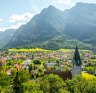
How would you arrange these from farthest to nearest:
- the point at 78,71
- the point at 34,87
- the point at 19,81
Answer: the point at 78,71 → the point at 19,81 → the point at 34,87

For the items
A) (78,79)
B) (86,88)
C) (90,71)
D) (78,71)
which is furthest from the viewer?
Result: (90,71)

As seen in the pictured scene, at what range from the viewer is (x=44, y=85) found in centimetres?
8119

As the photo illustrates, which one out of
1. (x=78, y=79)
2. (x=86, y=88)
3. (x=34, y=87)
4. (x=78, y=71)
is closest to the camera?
(x=86, y=88)

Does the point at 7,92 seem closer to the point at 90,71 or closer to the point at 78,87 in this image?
the point at 78,87

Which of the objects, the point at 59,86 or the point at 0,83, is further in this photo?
the point at 0,83

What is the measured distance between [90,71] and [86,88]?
9925 centimetres

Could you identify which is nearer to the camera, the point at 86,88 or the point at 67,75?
the point at 86,88

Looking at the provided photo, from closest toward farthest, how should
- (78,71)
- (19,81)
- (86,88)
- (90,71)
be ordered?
1. (86,88)
2. (19,81)
3. (78,71)
4. (90,71)

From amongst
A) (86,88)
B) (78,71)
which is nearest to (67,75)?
(78,71)

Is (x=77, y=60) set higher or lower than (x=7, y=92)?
higher

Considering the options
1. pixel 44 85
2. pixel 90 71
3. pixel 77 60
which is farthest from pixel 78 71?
pixel 90 71

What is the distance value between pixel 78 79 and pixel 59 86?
689 cm

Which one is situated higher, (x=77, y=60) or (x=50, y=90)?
(x=77, y=60)

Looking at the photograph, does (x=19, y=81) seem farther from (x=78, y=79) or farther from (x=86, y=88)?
(x=86, y=88)
